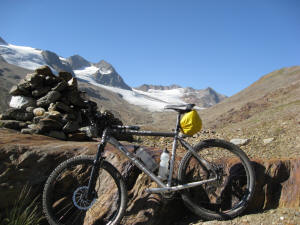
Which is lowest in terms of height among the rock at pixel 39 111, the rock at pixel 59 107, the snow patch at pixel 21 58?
the rock at pixel 39 111

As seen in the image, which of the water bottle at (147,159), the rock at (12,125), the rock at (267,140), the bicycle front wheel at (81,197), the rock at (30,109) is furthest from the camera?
the rock at (267,140)

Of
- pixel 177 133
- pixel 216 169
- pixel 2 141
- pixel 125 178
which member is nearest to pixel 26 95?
pixel 2 141

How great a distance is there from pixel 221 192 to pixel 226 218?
397 millimetres

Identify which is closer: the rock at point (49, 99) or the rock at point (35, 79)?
the rock at point (49, 99)

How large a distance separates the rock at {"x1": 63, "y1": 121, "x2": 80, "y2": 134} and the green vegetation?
4.12 metres

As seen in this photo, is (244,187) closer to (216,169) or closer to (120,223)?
(216,169)

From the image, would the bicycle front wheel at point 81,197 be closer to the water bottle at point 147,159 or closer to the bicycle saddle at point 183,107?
the water bottle at point 147,159

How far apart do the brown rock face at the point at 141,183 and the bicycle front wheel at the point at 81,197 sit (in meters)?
0.08

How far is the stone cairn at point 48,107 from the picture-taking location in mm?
7552

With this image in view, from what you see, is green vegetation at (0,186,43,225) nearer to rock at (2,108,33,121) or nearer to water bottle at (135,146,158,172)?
water bottle at (135,146,158,172)

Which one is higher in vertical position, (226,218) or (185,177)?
(185,177)

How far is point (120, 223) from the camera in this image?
11.6ft

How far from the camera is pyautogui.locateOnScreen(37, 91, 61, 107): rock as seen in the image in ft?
28.7

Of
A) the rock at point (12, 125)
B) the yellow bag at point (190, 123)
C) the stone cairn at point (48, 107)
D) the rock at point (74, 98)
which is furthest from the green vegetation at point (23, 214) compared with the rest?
the rock at point (74, 98)
